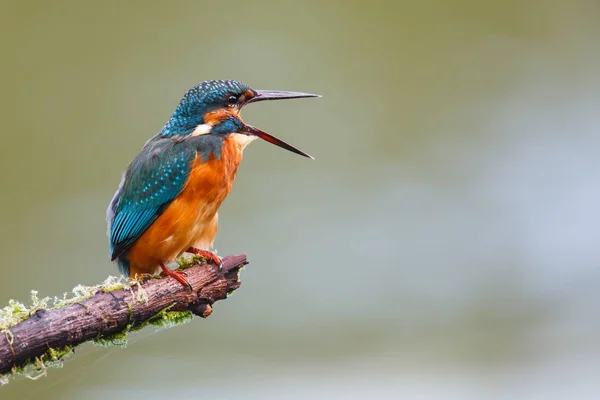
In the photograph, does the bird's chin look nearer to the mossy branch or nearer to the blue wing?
the blue wing

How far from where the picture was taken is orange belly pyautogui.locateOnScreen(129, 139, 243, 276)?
8.97 feet

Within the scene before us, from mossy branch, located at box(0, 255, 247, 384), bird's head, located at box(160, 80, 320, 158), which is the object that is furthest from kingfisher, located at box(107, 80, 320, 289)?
mossy branch, located at box(0, 255, 247, 384)

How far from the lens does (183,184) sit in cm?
275

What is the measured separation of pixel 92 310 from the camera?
2.17m

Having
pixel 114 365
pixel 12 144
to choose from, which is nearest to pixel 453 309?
pixel 114 365

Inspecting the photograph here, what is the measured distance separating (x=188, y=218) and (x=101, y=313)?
2.04 ft

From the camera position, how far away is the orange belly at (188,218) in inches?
108

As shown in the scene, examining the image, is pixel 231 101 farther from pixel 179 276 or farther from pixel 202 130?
pixel 179 276

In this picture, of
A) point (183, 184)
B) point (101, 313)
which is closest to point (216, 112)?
point (183, 184)

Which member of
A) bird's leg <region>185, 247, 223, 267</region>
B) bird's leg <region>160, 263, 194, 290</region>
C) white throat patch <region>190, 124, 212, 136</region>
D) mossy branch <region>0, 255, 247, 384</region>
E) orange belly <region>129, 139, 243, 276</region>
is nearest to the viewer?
mossy branch <region>0, 255, 247, 384</region>

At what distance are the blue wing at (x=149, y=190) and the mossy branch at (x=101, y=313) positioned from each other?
26 centimetres

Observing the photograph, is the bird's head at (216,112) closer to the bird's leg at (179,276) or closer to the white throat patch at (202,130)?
the white throat patch at (202,130)

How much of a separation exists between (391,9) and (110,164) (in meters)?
3.49

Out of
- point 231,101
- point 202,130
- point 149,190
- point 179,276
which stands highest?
point 231,101
